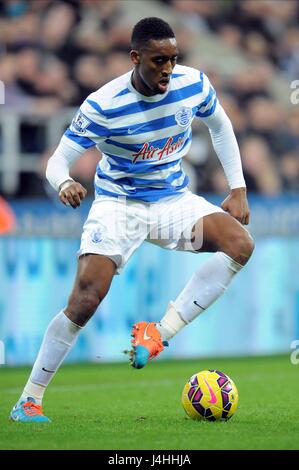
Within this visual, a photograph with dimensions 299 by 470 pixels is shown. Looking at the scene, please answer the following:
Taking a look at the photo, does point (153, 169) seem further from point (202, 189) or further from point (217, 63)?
point (217, 63)

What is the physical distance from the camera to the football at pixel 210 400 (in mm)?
6408

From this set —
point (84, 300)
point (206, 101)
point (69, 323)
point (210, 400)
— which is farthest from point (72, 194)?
point (210, 400)

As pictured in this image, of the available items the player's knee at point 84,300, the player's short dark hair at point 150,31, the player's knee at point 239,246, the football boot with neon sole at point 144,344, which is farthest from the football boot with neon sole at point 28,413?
the player's short dark hair at point 150,31

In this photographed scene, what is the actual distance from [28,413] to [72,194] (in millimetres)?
1335

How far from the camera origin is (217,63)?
1617cm

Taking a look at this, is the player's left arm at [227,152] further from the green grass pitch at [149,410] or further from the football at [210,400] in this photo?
the green grass pitch at [149,410]

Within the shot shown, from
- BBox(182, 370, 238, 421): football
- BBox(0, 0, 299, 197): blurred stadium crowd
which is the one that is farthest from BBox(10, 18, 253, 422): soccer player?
BBox(0, 0, 299, 197): blurred stadium crowd

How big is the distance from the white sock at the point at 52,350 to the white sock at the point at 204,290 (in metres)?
0.57

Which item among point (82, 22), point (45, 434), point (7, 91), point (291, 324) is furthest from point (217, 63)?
point (45, 434)

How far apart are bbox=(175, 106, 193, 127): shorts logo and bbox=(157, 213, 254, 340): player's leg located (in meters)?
0.60

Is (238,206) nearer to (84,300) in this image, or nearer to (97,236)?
(97,236)

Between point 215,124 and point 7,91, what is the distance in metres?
7.31

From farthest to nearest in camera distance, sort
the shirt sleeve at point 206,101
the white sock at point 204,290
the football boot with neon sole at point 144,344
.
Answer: the shirt sleeve at point 206,101 → the white sock at point 204,290 → the football boot with neon sole at point 144,344

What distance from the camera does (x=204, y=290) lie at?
6.54 m
